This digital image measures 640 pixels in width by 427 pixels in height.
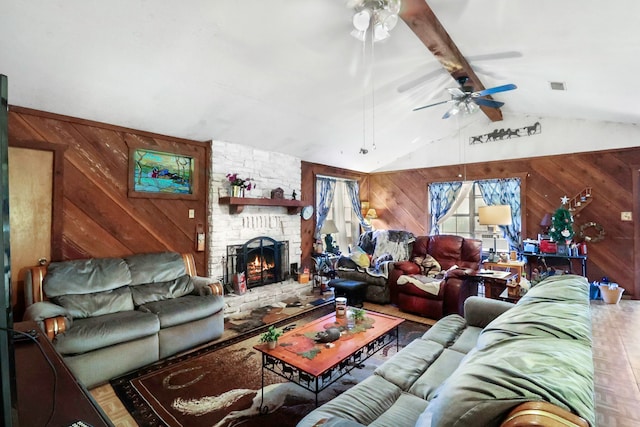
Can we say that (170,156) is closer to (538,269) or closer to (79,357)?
(79,357)

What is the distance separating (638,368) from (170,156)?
5.53 meters

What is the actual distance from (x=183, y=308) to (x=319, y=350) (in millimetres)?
1636

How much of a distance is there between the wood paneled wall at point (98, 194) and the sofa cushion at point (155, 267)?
12.4 inches

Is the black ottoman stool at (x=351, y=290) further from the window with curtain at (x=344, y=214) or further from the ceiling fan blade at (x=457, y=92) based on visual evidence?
the ceiling fan blade at (x=457, y=92)

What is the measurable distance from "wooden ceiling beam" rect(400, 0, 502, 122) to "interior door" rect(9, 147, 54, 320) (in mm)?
3854

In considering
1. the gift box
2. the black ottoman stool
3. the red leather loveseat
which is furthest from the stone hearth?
the gift box

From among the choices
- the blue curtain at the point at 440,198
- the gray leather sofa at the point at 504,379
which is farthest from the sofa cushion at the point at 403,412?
the blue curtain at the point at 440,198

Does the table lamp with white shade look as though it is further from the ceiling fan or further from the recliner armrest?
the recliner armrest

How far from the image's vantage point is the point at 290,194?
18.0ft

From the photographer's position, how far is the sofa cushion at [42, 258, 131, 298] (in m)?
2.88

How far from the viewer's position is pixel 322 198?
630 cm

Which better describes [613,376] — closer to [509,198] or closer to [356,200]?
[509,198]

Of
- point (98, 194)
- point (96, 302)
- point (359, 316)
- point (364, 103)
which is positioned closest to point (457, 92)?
point (364, 103)

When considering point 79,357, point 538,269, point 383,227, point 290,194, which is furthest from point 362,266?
point 79,357
